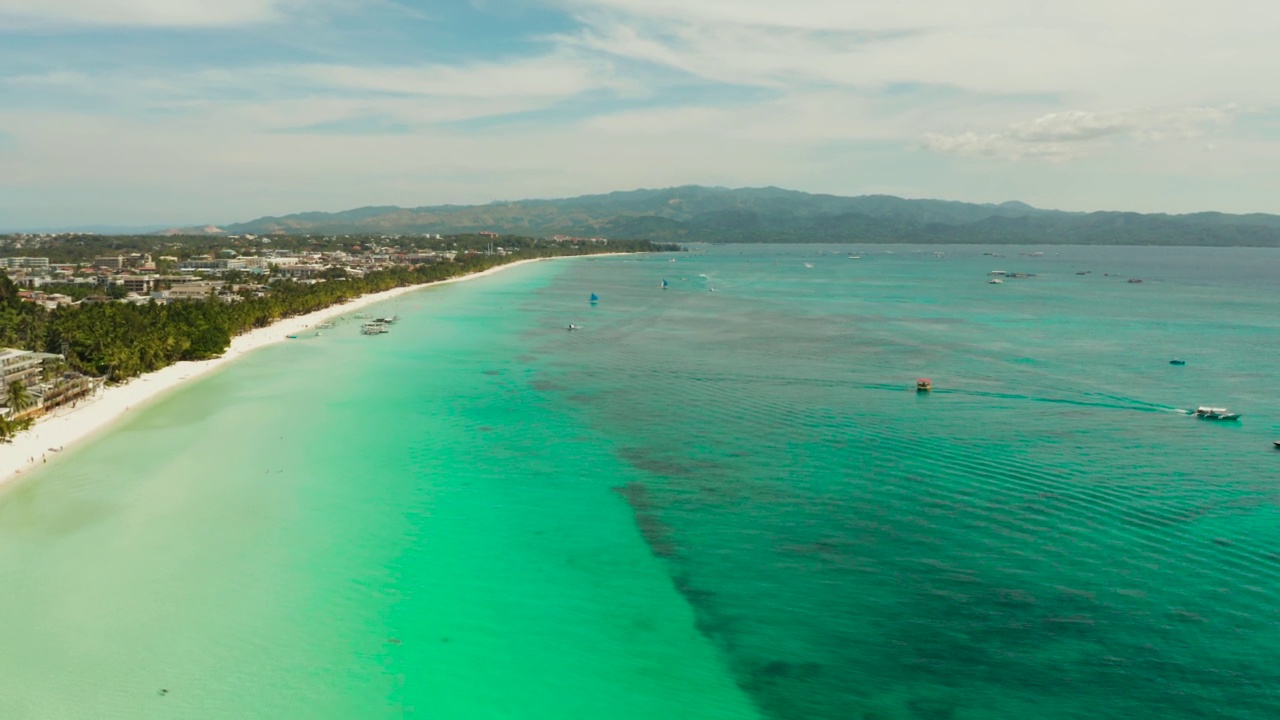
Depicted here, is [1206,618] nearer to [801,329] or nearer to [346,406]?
[346,406]

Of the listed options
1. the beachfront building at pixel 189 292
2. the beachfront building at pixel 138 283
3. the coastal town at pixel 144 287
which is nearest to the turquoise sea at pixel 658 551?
the coastal town at pixel 144 287

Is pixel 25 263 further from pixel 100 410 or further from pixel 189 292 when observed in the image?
pixel 100 410

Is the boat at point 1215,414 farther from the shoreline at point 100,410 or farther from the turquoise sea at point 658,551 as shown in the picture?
the shoreline at point 100,410

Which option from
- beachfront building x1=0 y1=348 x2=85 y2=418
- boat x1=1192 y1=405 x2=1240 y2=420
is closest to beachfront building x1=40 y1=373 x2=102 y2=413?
beachfront building x1=0 y1=348 x2=85 y2=418

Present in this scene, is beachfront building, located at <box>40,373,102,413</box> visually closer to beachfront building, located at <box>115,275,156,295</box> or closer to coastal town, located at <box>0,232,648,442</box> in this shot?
coastal town, located at <box>0,232,648,442</box>

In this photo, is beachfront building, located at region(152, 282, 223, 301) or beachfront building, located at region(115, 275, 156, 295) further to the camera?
beachfront building, located at region(115, 275, 156, 295)

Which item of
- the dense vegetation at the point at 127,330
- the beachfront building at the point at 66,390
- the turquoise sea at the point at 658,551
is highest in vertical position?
the dense vegetation at the point at 127,330

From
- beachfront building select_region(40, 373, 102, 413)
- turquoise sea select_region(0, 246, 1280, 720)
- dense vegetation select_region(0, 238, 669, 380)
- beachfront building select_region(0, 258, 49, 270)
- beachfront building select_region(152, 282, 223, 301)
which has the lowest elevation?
turquoise sea select_region(0, 246, 1280, 720)
